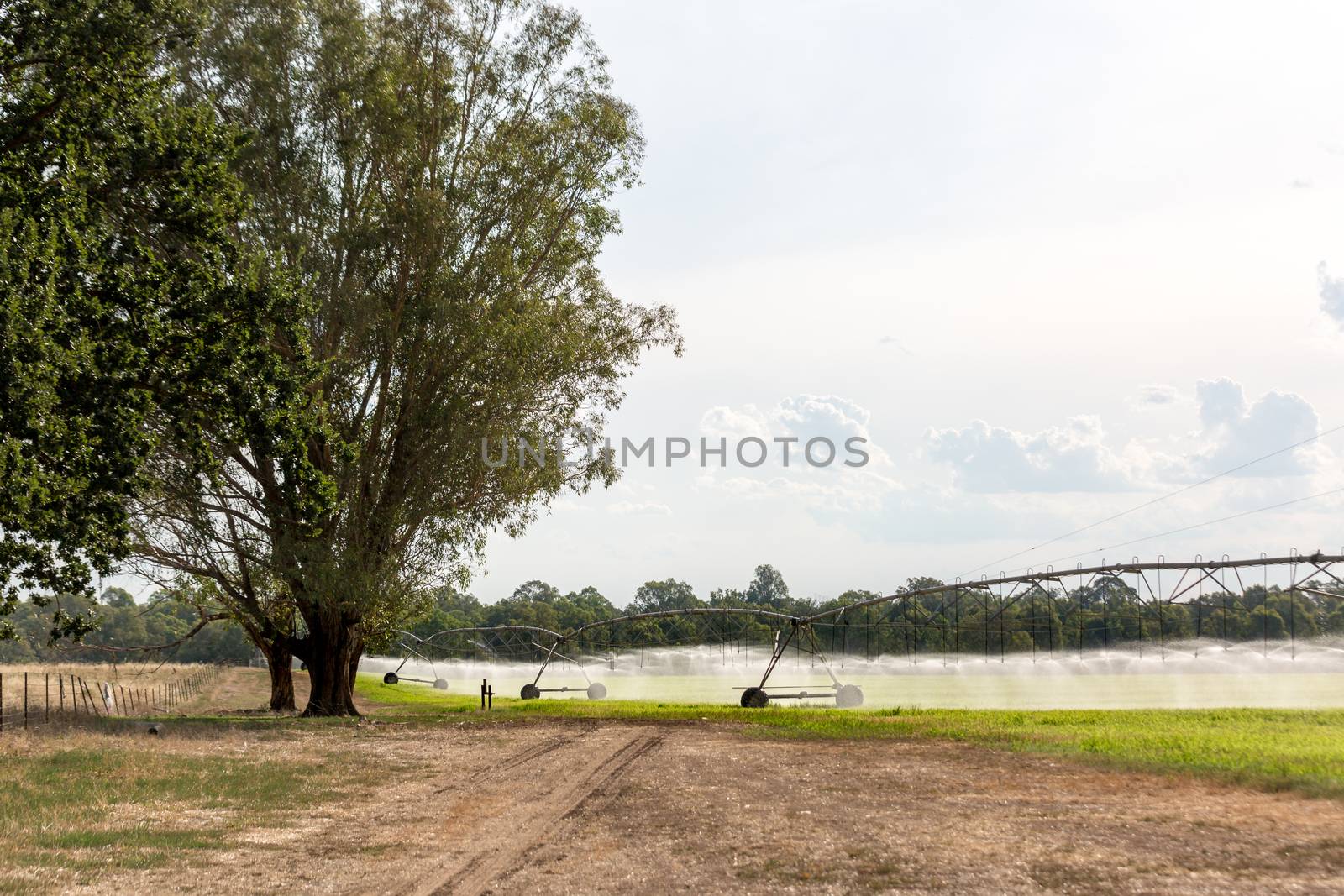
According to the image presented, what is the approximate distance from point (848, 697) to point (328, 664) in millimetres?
21532

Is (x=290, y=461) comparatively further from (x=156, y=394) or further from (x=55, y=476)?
(x=55, y=476)

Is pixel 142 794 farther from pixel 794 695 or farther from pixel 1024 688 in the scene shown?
pixel 1024 688

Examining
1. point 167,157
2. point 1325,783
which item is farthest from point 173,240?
point 1325,783

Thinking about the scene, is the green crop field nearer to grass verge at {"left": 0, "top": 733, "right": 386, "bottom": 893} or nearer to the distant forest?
the distant forest

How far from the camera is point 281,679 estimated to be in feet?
134

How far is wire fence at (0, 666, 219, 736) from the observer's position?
28.4 metres

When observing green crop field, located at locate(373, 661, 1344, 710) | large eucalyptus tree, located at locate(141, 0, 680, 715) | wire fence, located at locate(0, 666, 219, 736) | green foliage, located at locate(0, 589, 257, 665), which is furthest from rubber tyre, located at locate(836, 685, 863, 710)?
green foliage, located at locate(0, 589, 257, 665)

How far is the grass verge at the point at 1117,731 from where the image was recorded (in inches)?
730

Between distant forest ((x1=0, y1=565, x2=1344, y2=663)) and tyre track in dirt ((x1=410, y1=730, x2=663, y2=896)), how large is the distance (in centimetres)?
1011

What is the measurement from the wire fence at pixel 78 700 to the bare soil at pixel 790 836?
13.6 metres

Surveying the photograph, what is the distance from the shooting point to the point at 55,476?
18859 millimetres

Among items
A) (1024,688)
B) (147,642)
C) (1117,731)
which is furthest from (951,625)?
(147,642)

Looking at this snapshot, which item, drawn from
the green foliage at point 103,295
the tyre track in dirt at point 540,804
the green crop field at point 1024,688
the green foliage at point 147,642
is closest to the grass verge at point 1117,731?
the tyre track in dirt at point 540,804

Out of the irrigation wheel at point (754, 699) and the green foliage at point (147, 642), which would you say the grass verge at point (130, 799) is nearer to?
the irrigation wheel at point (754, 699)
